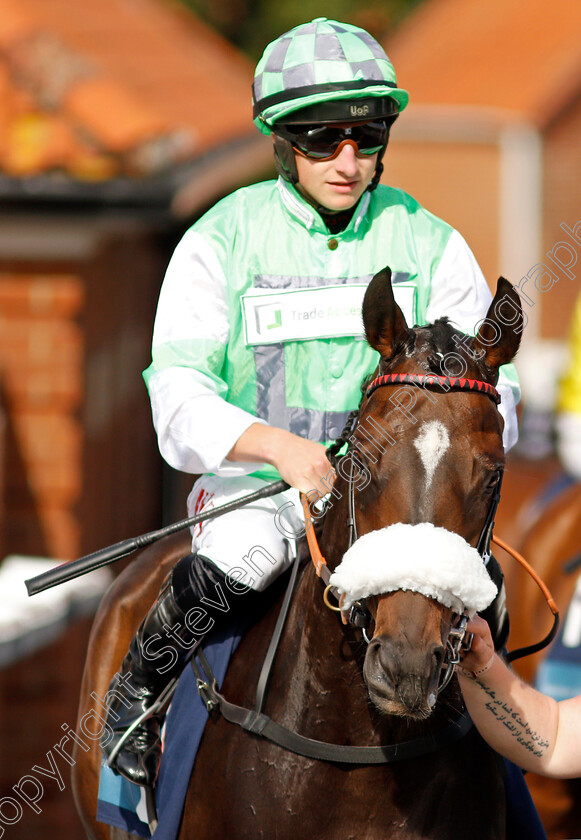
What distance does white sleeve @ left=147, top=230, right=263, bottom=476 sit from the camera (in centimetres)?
Answer: 271

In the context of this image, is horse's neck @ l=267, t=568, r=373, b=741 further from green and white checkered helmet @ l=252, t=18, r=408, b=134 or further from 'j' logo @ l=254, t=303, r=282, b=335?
green and white checkered helmet @ l=252, t=18, r=408, b=134

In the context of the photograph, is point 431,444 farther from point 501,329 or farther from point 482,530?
point 501,329

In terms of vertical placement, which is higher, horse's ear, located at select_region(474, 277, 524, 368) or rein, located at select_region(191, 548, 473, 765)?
horse's ear, located at select_region(474, 277, 524, 368)

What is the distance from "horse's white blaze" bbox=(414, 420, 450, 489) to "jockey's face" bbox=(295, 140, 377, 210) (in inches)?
34.1

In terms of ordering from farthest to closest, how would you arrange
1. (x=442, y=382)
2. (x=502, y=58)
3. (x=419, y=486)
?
(x=502, y=58) → (x=442, y=382) → (x=419, y=486)

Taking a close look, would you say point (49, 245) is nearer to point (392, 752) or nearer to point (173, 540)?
point (173, 540)

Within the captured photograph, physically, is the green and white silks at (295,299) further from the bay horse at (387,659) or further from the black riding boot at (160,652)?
the bay horse at (387,659)

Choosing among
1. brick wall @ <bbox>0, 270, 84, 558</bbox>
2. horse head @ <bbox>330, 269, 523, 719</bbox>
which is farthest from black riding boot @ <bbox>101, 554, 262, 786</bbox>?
brick wall @ <bbox>0, 270, 84, 558</bbox>

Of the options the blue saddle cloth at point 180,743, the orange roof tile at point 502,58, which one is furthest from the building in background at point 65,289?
the orange roof tile at point 502,58

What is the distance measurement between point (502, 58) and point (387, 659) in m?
17.5

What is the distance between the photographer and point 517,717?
2.57 metres

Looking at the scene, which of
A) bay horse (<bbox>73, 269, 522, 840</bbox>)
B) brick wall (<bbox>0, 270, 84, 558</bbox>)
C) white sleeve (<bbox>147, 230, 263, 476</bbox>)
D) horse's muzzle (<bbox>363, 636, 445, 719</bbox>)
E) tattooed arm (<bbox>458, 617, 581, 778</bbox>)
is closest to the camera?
horse's muzzle (<bbox>363, 636, 445, 719</bbox>)

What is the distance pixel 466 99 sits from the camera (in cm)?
1756

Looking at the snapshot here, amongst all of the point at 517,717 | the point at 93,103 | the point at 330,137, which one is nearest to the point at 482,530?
the point at 517,717
